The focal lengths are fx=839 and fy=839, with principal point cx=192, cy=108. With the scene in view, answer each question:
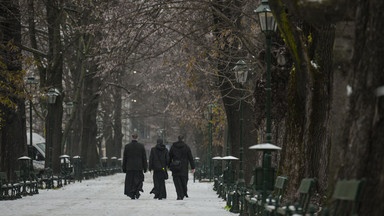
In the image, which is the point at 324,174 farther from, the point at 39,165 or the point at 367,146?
the point at 39,165

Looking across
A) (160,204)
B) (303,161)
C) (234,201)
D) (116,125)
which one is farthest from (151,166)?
(116,125)

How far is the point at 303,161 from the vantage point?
13789 millimetres

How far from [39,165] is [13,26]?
20.5 meters

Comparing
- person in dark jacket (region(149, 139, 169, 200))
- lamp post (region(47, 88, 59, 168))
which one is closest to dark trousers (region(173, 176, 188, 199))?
person in dark jacket (region(149, 139, 169, 200))

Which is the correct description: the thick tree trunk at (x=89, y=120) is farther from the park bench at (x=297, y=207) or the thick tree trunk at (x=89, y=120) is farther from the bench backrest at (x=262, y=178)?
the park bench at (x=297, y=207)

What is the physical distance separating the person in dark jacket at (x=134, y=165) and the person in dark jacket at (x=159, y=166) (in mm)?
256

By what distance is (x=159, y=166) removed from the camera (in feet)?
75.6

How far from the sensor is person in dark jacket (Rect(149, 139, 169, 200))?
75.5 ft

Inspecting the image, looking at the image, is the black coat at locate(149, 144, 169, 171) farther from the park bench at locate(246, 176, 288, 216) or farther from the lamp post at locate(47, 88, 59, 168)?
the lamp post at locate(47, 88, 59, 168)

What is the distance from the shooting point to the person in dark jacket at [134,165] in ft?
75.6

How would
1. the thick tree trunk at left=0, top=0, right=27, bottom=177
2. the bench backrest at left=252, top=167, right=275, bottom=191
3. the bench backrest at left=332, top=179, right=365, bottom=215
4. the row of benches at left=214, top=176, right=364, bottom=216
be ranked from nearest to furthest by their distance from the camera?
the bench backrest at left=332, top=179, right=365, bottom=215 → the row of benches at left=214, top=176, right=364, bottom=216 → the bench backrest at left=252, top=167, right=275, bottom=191 → the thick tree trunk at left=0, top=0, right=27, bottom=177

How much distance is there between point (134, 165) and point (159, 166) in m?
0.71

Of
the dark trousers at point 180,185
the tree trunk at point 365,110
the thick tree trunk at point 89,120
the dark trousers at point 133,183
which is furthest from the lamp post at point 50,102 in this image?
the tree trunk at point 365,110

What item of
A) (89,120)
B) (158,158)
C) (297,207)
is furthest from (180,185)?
(89,120)
